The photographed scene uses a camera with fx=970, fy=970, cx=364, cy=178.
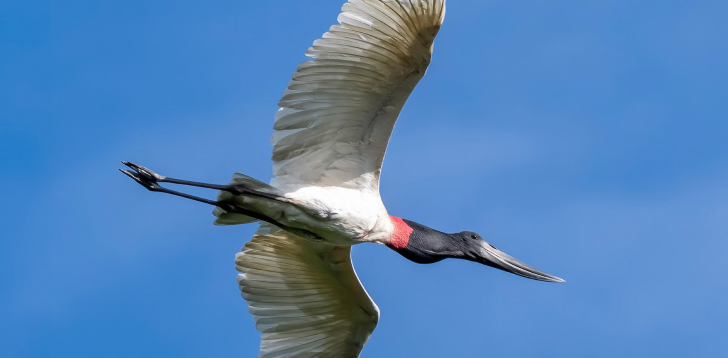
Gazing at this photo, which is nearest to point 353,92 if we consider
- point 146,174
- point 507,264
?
point 146,174

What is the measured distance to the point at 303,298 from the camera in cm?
1198

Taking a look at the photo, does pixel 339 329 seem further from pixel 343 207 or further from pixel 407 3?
pixel 407 3

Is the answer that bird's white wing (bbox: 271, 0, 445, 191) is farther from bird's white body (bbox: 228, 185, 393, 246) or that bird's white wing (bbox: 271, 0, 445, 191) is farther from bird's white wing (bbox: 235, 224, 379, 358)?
bird's white wing (bbox: 235, 224, 379, 358)

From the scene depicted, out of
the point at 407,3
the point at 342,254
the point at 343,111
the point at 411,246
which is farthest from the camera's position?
the point at 342,254

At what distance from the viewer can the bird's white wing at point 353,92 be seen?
9242mm

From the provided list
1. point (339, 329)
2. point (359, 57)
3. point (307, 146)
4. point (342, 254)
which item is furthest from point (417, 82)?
point (339, 329)

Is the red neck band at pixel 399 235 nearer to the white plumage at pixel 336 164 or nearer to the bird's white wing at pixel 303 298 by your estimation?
the white plumage at pixel 336 164

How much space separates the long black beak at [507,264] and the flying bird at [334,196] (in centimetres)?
1

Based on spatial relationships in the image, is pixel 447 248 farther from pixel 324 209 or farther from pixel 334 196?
pixel 324 209

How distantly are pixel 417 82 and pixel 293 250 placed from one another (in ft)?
10.2

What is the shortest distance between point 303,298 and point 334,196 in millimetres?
2307

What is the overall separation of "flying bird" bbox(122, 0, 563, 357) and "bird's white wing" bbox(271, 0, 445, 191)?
0.01m

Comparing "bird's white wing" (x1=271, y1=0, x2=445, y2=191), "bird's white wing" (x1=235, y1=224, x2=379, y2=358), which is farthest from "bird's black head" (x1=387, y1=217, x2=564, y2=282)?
"bird's white wing" (x1=235, y1=224, x2=379, y2=358)

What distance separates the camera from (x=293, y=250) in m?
11.7
